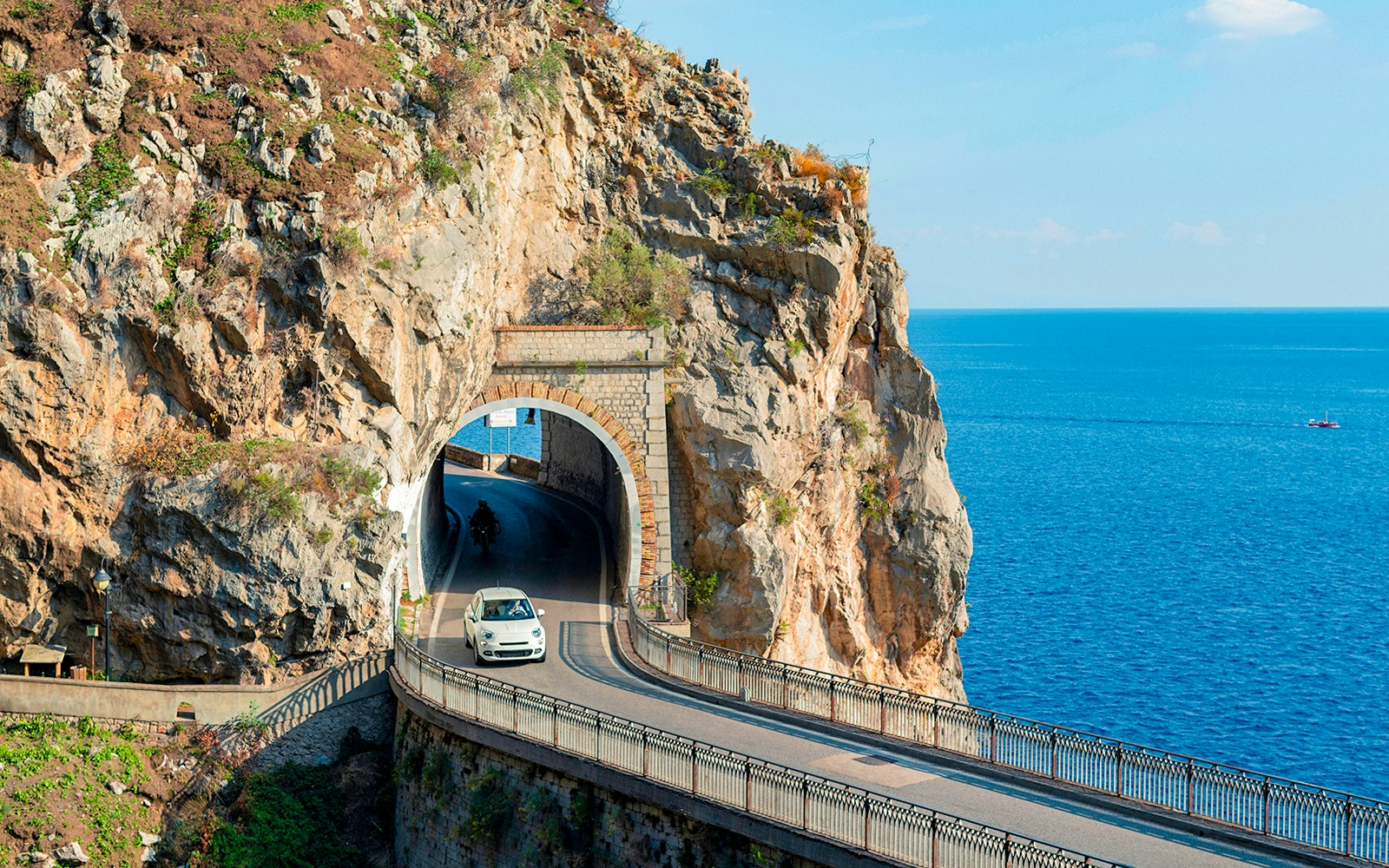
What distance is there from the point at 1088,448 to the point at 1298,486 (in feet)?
63.3

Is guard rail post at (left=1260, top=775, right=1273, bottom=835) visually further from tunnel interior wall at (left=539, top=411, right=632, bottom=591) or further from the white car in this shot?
tunnel interior wall at (left=539, top=411, right=632, bottom=591)

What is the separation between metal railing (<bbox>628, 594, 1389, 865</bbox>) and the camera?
18281 mm

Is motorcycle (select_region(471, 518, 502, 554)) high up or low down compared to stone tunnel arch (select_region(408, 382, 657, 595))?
down

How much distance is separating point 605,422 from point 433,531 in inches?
250

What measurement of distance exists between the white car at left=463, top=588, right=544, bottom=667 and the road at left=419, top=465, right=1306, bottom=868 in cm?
32

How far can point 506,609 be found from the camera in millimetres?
29281

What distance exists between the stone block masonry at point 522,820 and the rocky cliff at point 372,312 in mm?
4608

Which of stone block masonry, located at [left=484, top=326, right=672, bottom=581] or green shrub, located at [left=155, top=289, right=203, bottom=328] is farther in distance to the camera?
stone block masonry, located at [left=484, top=326, right=672, bottom=581]

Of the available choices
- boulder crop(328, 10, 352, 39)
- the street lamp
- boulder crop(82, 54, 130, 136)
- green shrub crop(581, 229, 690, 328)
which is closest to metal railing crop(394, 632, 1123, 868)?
the street lamp

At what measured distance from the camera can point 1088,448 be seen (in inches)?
4045

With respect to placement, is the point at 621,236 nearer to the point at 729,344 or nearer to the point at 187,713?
A: the point at 729,344

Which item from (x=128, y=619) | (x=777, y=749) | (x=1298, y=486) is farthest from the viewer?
(x=1298, y=486)

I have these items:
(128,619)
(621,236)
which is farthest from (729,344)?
(128,619)

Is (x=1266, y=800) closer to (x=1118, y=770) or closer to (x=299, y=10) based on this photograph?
(x=1118, y=770)
